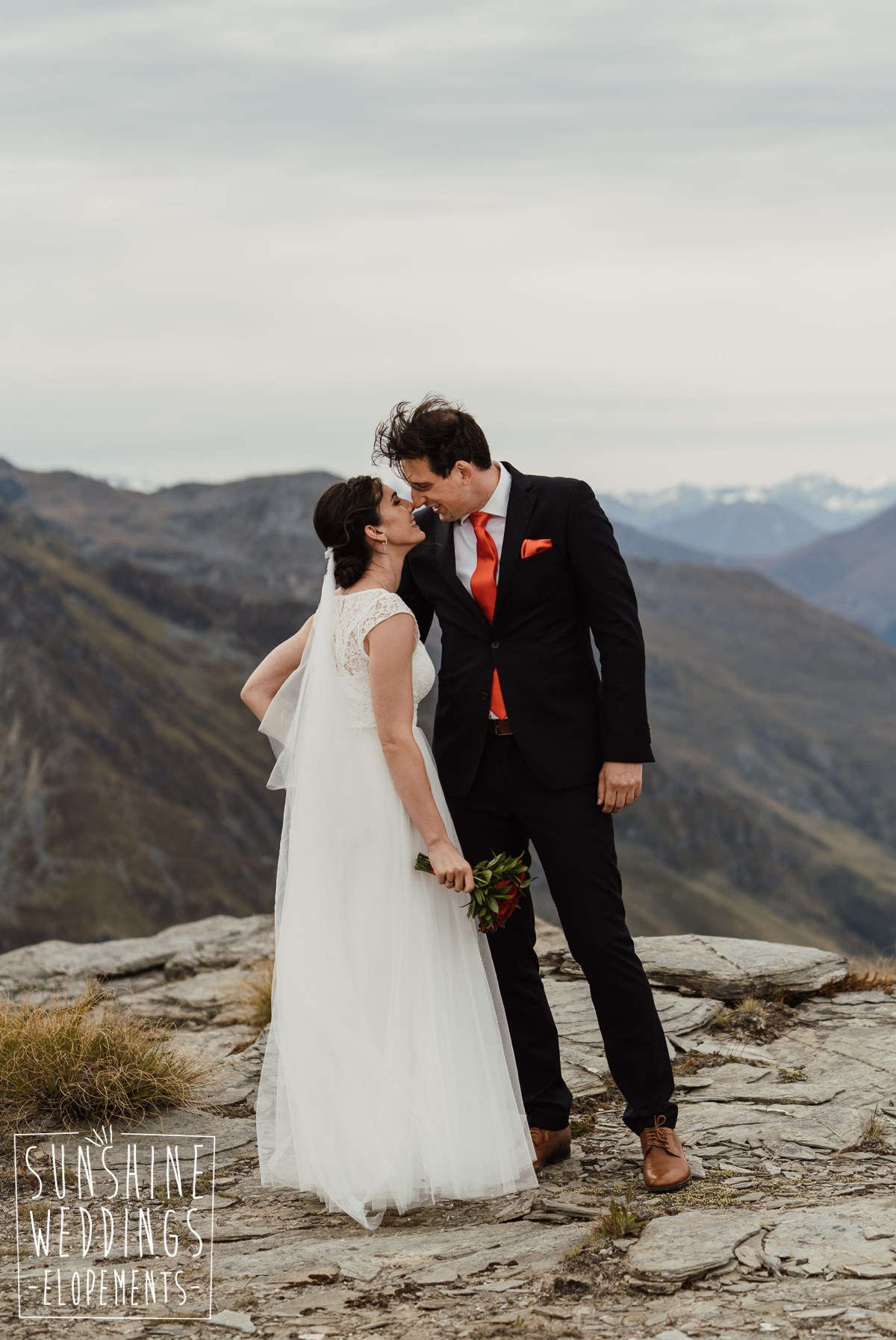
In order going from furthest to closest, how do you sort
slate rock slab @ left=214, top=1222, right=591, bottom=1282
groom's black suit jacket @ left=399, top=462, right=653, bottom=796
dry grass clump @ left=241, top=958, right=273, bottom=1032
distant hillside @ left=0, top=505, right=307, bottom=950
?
distant hillside @ left=0, top=505, right=307, bottom=950, dry grass clump @ left=241, top=958, right=273, bottom=1032, groom's black suit jacket @ left=399, top=462, right=653, bottom=796, slate rock slab @ left=214, top=1222, right=591, bottom=1282

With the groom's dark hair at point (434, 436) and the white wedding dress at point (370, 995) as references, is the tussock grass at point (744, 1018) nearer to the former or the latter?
the white wedding dress at point (370, 995)

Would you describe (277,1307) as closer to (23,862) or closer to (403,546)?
(403,546)

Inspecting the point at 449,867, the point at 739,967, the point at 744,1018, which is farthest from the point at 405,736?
the point at 739,967

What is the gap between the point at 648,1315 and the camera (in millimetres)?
4055

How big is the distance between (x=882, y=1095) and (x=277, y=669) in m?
3.70

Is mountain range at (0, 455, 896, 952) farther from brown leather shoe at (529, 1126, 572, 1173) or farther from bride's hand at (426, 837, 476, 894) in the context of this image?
bride's hand at (426, 837, 476, 894)

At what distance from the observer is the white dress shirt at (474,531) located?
17.7 feet

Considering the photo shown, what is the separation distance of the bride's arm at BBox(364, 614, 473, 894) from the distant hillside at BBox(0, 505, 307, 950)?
9963 cm

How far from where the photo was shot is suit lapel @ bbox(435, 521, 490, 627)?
17.6 ft

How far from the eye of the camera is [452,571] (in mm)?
5414

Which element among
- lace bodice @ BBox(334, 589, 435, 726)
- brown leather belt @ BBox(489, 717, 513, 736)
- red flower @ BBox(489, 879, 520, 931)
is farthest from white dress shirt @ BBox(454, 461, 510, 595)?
red flower @ BBox(489, 879, 520, 931)

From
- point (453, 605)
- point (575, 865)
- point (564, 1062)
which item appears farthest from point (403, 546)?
point (564, 1062)

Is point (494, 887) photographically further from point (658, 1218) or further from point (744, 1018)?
point (744, 1018)

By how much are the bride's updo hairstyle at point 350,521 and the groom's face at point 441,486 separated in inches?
7.0
